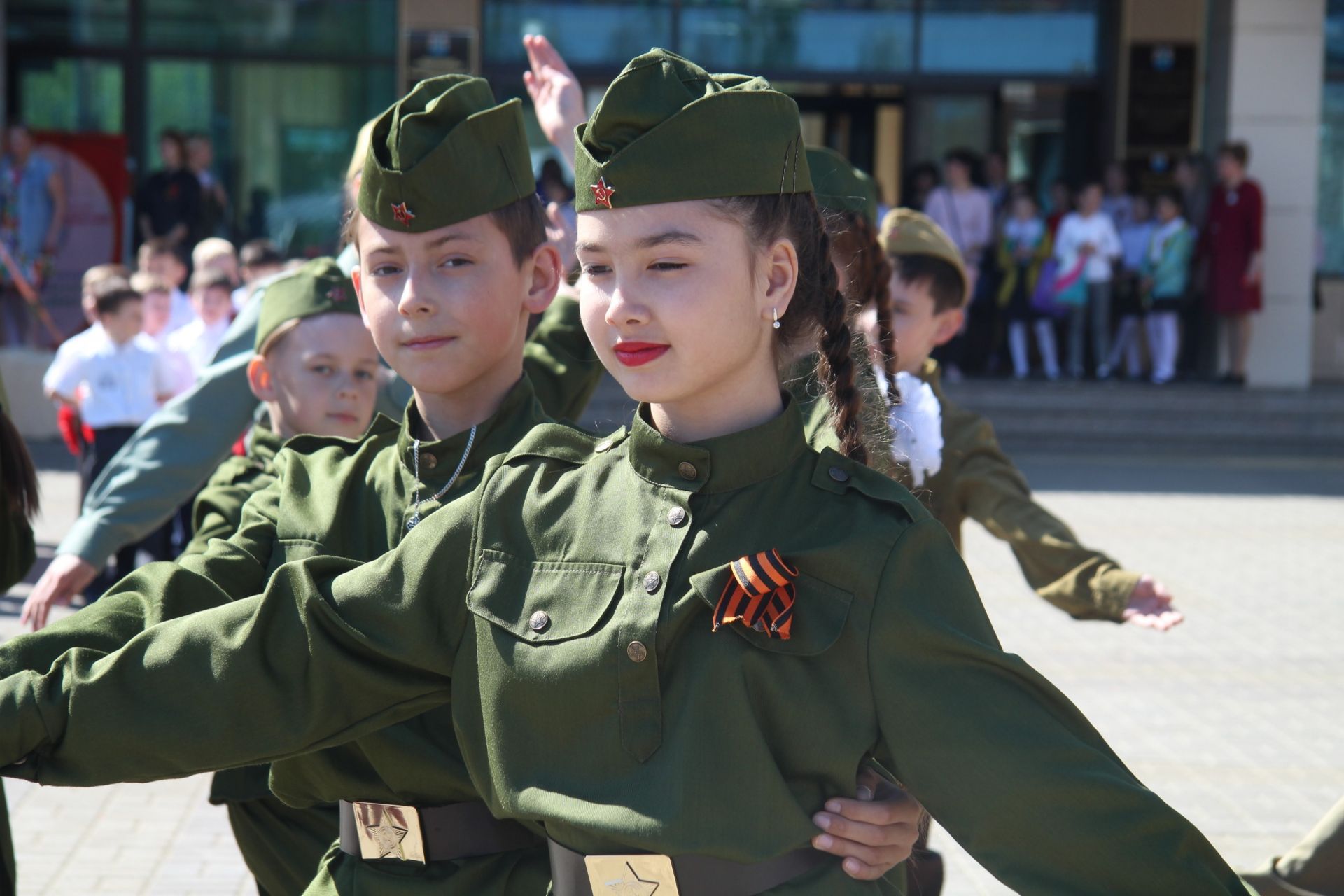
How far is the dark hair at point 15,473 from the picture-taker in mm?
3189

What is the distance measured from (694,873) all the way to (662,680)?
0.22 metres

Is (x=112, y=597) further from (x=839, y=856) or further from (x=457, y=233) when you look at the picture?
(x=839, y=856)

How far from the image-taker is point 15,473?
3213mm

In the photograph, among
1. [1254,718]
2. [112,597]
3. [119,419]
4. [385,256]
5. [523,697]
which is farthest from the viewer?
[119,419]

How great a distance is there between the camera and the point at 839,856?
72.8 inches

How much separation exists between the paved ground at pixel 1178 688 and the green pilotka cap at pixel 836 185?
2.14 metres

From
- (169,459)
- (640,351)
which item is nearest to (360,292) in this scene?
(640,351)

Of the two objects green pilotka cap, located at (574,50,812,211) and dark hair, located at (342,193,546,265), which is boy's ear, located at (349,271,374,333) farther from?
green pilotka cap, located at (574,50,812,211)

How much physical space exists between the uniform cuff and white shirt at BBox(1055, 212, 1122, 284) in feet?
39.2

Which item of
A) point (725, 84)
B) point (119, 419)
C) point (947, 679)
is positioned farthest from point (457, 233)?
point (119, 419)

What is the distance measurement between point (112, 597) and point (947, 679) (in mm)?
1114

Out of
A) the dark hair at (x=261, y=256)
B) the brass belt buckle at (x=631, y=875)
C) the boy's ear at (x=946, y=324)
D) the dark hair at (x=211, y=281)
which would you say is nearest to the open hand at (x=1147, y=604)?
the boy's ear at (x=946, y=324)

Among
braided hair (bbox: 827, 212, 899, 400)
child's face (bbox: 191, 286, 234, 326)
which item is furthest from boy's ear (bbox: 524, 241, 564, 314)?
child's face (bbox: 191, 286, 234, 326)

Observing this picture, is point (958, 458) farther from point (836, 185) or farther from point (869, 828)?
point (869, 828)
